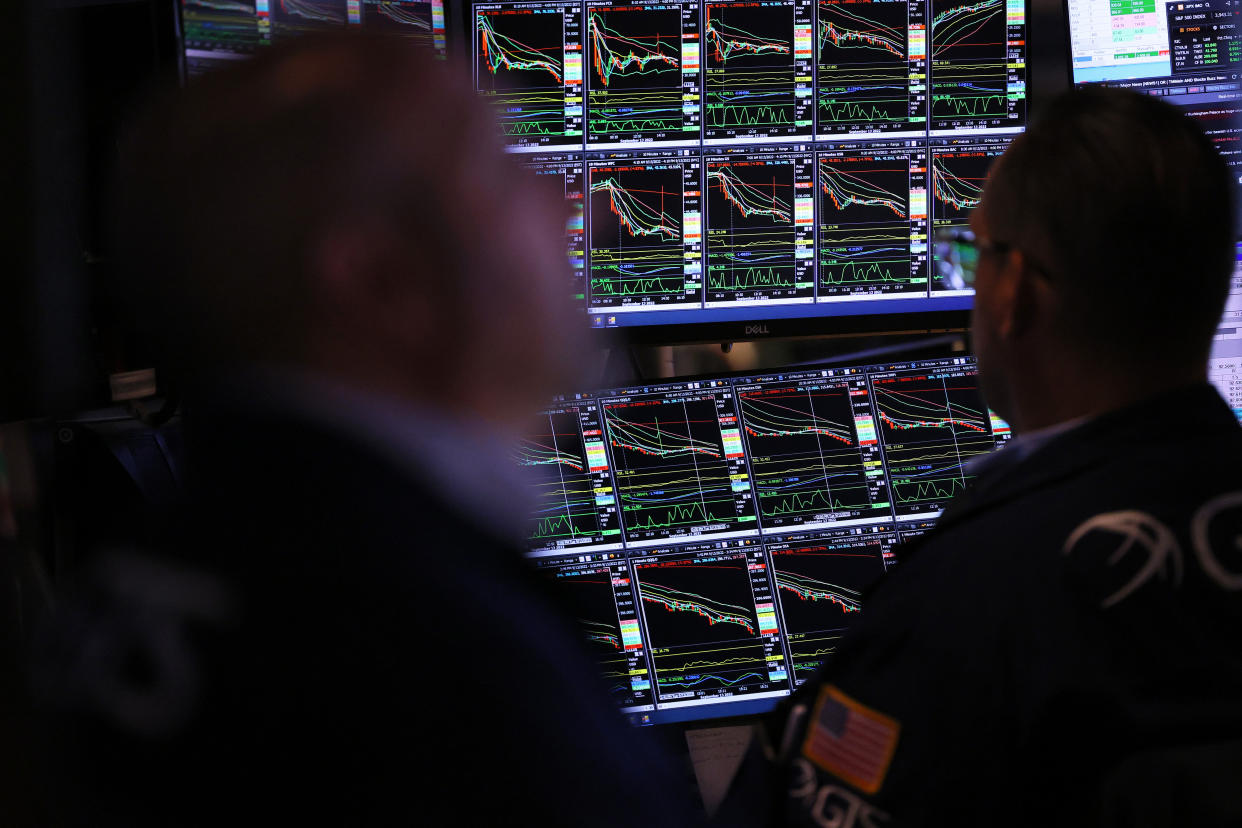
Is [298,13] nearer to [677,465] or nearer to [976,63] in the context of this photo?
[677,465]

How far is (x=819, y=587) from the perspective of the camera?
1743 millimetres

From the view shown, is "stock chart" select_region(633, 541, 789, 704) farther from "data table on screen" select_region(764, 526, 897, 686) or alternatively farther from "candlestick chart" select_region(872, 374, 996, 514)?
"candlestick chart" select_region(872, 374, 996, 514)

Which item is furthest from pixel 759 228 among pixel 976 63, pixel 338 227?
pixel 338 227

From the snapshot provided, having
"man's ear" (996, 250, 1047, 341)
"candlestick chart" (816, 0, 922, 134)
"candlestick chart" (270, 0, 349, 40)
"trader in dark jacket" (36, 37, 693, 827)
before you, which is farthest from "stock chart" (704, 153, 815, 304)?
"trader in dark jacket" (36, 37, 693, 827)

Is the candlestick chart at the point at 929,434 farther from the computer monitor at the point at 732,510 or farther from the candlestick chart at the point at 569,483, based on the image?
the candlestick chart at the point at 569,483

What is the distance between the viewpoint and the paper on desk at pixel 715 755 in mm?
1637

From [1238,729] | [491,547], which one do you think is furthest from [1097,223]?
[491,547]

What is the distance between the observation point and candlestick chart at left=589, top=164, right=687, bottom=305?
171cm

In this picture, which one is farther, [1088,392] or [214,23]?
[214,23]

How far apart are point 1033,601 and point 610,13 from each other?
120 centimetres

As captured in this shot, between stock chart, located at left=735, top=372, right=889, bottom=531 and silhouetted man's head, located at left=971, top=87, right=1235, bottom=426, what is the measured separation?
61 centimetres

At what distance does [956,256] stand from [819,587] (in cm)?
64

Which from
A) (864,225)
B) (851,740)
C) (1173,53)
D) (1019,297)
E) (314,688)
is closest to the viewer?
(314,688)

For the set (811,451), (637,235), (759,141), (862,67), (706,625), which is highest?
(862,67)
